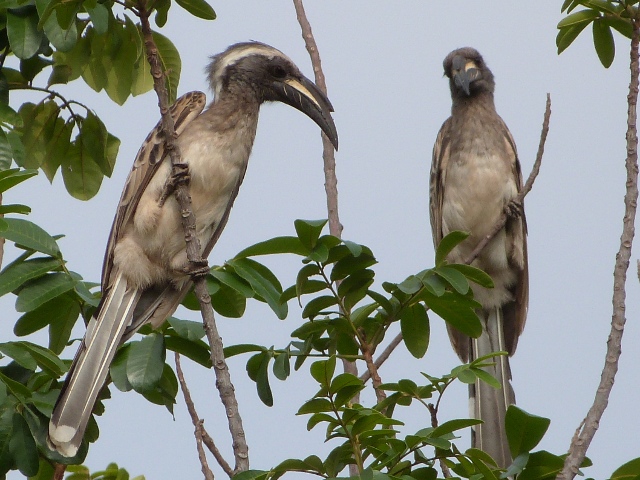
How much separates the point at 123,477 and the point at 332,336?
34.2 inches

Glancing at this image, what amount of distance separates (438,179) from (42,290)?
3.09m

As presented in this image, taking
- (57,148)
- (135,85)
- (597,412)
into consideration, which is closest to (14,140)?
(57,148)

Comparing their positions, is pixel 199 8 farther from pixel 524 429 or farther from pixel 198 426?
pixel 524 429

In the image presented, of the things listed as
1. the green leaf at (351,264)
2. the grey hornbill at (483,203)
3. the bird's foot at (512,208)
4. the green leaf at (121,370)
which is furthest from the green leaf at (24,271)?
the bird's foot at (512,208)

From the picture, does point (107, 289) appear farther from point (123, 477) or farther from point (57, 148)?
point (123, 477)

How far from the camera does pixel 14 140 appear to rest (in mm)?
3332

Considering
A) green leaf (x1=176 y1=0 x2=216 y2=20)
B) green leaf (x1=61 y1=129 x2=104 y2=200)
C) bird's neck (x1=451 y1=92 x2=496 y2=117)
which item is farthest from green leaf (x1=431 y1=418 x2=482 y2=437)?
bird's neck (x1=451 y1=92 x2=496 y2=117)

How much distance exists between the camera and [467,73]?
5.54 meters

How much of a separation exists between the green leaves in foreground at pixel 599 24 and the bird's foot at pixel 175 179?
160cm

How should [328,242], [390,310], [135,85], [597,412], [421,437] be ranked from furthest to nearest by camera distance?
[135,85], [390,310], [328,242], [597,412], [421,437]

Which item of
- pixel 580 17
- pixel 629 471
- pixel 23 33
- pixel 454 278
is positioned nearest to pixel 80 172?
pixel 23 33

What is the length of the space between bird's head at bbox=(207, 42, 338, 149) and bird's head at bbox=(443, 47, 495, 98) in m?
1.56

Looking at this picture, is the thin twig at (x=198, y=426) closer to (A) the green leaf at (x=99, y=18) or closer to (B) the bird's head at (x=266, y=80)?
(A) the green leaf at (x=99, y=18)

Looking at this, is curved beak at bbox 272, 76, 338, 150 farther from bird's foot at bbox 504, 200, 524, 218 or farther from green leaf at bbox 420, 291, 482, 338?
bird's foot at bbox 504, 200, 524, 218
